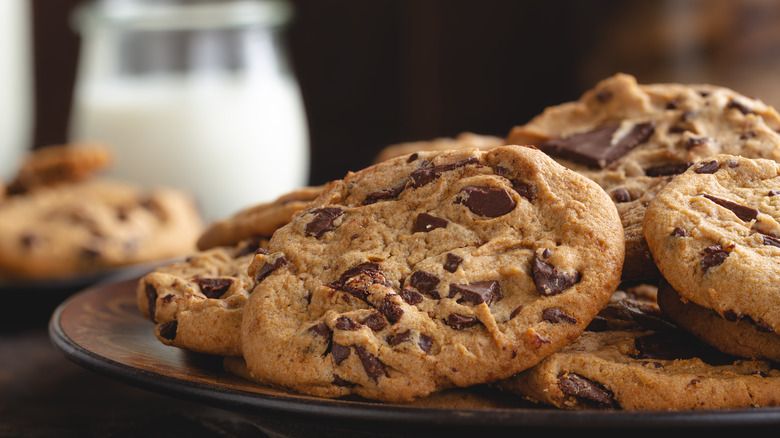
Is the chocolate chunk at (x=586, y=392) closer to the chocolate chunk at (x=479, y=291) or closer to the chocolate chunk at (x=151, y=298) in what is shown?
the chocolate chunk at (x=479, y=291)

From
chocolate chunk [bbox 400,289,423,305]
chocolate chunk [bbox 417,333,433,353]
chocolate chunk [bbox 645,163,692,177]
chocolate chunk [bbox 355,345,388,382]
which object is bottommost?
chocolate chunk [bbox 355,345,388,382]

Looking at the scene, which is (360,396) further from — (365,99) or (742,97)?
(365,99)

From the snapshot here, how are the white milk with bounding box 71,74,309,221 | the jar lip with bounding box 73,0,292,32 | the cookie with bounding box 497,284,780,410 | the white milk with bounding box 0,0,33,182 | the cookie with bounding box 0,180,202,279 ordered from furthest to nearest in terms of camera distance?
the white milk with bounding box 0,0,33,182, the white milk with bounding box 71,74,309,221, the jar lip with bounding box 73,0,292,32, the cookie with bounding box 0,180,202,279, the cookie with bounding box 497,284,780,410

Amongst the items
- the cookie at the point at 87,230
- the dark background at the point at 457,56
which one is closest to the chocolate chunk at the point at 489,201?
the cookie at the point at 87,230

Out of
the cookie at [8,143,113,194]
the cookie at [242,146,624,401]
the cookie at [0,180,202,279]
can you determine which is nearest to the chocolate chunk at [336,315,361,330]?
the cookie at [242,146,624,401]

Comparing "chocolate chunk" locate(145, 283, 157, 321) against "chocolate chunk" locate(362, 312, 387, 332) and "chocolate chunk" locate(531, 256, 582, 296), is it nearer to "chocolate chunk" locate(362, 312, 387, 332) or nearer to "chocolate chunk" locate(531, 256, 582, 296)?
"chocolate chunk" locate(362, 312, 387, 332)

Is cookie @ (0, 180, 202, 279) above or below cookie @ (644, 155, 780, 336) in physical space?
below

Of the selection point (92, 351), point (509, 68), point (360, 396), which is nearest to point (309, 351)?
point (360, 396)

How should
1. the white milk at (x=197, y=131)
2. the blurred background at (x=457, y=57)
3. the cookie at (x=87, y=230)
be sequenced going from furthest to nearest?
the blurred background at (x=457, y=57), the white milk at (x=197, y=131), the cookie at (x=87, y=230)
